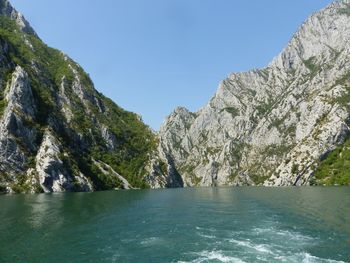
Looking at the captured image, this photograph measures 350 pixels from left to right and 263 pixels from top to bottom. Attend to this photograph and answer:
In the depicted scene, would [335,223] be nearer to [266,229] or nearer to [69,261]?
[266,229]

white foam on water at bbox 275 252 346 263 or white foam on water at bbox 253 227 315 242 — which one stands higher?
white foam on water at bbox 253 227 315 242

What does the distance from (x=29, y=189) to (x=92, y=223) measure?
131 m

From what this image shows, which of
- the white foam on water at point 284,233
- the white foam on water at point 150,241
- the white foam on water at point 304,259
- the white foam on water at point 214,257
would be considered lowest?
the white foam on water at point 214,257

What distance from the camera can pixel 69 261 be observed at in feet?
160

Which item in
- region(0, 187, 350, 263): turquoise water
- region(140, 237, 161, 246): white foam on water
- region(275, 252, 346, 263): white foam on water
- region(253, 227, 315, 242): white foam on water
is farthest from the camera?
region(253, 227, 315, 242): white foam on water

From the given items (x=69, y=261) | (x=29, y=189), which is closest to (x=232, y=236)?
(x=69, y=261)

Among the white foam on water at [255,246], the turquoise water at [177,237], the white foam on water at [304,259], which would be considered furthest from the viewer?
the white foam on water at [255,246]

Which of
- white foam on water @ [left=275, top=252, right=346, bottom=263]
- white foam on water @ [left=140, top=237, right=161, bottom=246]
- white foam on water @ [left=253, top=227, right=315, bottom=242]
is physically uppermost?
white foam on water @ [left=253, top=227, right=315, bottom=242]

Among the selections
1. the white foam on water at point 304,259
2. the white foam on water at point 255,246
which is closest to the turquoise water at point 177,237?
the white foam on water at point 255,246

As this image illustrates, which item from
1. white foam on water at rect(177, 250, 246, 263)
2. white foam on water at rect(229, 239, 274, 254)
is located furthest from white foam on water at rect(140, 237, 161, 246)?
white foam on water at rect(229, 239, 274, 254)

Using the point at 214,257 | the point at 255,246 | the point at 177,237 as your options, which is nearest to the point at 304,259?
the point at 255,246

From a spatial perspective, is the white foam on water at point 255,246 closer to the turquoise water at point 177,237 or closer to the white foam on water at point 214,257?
the turquoise water at point 177,237

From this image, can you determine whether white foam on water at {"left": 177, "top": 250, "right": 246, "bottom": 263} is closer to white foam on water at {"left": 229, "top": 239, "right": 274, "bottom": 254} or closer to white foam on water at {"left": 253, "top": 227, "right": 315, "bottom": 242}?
white foam on water at {"left": 229, "top": 239, "right": 274, "bottom": 254}

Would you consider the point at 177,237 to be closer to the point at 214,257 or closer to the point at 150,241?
the point at 150,241
